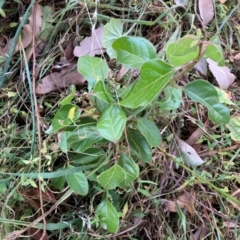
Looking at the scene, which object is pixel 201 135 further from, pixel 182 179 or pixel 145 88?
pixel 145 88

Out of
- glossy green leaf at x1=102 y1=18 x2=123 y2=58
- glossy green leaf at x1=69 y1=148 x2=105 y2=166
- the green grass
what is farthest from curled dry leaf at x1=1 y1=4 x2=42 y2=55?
glossy green leaf at x1=69 y1=148 x2=105 y2=166

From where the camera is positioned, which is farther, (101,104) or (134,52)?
(101,104)

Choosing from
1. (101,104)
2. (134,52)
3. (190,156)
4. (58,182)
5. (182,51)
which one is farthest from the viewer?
(190,156)

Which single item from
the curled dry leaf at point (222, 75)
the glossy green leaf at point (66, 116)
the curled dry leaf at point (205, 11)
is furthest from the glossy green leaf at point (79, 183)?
the curled dry leaf at point (205, 11)

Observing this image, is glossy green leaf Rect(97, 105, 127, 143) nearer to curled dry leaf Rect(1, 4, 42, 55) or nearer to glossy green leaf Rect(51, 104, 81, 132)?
glossy green leaf Rect(51, 104, 81, 132)

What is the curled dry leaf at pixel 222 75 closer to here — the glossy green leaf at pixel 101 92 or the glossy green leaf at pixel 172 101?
the glossy green leaf at pixel 172 101

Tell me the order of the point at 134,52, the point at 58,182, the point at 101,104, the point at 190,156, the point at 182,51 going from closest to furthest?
the point at 182,51 → the point at 134,52 → the point at 101,104 → the point at 58,182 → the point at 190,156

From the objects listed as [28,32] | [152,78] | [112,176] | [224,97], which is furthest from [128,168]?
[28,32]

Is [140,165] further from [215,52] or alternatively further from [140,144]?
[215,52]
